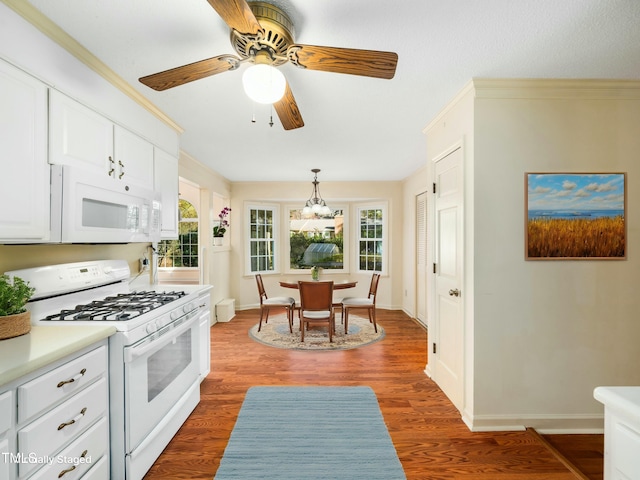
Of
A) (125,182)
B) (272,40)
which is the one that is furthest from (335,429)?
(272,40)

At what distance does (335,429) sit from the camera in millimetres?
2205

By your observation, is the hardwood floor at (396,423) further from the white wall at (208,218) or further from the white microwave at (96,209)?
the white microwave at (96,209)

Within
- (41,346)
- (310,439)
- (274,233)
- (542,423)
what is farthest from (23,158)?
(274,233)

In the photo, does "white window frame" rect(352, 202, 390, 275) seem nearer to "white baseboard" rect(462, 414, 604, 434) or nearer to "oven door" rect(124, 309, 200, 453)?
"white baseboard" rect(462, 414, 604, 434)

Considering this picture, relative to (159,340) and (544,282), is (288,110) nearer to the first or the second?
(159,340)

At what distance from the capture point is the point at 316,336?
14.1ft

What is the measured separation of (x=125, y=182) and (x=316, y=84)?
1.47m

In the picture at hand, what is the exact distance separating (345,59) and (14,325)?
6.18 ft

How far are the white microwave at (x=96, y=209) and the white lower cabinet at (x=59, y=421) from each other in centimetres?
64

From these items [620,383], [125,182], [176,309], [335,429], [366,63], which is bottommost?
[335,429]

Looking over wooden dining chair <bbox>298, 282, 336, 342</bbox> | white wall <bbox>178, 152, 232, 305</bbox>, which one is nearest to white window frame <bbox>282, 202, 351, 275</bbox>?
white wall <bbox>178, 152, 232, 305</bbox>

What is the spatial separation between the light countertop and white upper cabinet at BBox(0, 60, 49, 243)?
1.46 feet

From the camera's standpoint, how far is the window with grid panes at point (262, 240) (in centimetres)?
604

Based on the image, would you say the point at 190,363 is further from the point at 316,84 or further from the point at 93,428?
the point at 316,84
